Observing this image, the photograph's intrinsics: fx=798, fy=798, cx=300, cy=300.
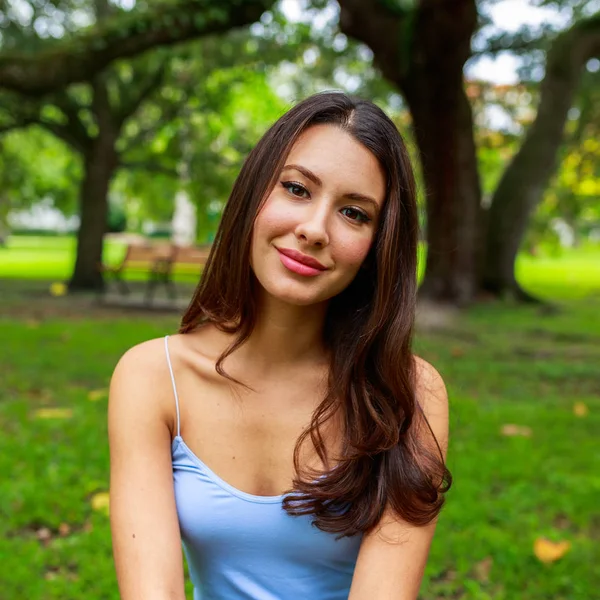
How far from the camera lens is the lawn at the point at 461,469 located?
3104mm

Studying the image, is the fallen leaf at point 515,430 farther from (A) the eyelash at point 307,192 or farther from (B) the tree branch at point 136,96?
(B) the tree branch at point 136,96

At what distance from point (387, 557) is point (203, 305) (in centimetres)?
69

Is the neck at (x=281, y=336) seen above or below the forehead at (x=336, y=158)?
below

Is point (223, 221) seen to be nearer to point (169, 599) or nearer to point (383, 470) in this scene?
point (383, 470)

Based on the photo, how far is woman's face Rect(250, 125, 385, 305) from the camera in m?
1.62

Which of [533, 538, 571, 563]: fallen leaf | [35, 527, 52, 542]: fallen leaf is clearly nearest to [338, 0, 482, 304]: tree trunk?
[533, 538, 571, 563]: fallen leaf

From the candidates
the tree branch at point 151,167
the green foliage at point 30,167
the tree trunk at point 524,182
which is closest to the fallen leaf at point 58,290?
the tree branch at point 151,167

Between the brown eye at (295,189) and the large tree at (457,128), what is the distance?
4.90 meters

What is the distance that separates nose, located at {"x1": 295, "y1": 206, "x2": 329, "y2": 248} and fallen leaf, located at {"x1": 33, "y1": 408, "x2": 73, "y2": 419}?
3.82 m

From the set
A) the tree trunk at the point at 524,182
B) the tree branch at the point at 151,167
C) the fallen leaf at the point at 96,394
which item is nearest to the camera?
the fallen leaf at the point at 96,394

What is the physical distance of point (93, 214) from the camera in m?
13.8

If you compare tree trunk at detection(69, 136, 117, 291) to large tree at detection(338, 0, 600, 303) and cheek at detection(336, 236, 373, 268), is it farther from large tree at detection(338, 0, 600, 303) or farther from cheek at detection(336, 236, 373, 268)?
cheek at detection(336, 236, 373, 268)

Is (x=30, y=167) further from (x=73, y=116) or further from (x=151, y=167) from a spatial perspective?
(x=73, y=116)

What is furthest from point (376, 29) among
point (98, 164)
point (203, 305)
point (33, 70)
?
point (203, 305)
